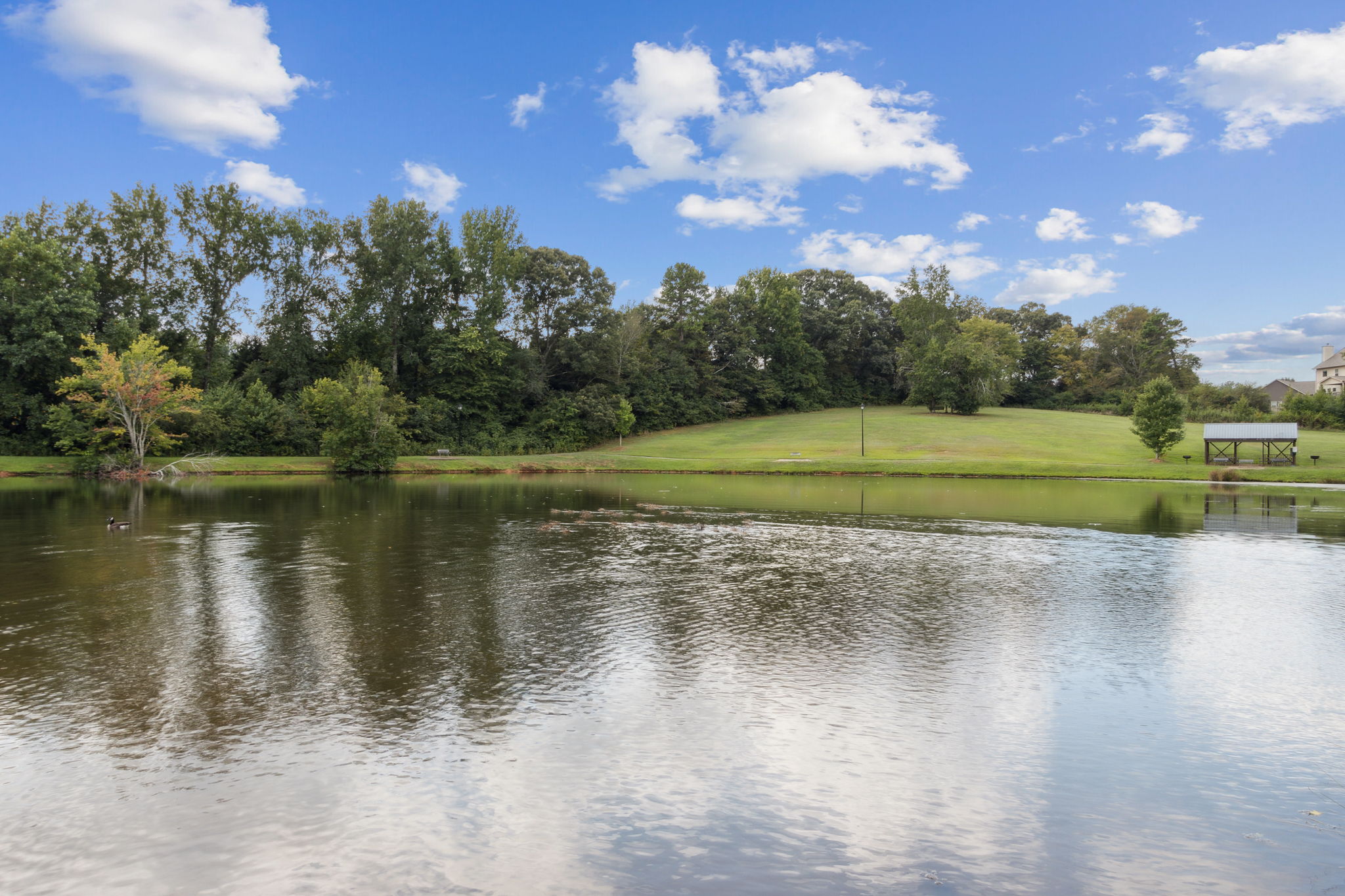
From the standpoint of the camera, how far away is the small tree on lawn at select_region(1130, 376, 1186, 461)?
4625 centimetres

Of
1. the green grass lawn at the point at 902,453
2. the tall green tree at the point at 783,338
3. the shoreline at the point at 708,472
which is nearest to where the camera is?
the shoreline at the point at 708,472

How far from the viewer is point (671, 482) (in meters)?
39.0

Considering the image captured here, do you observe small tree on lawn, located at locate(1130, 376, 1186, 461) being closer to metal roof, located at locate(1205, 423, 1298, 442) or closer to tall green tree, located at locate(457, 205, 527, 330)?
metal roof, located at locate(1205, 423, 1298, 442)

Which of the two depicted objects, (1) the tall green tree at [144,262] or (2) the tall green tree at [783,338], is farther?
(2) the tall green tree at [783,338]

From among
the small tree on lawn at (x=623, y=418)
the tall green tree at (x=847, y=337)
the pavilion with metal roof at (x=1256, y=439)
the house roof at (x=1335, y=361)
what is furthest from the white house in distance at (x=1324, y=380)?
the small tree on lawn at (x=623, y=418)

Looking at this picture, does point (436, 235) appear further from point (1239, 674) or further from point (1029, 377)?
point (1029, 377)

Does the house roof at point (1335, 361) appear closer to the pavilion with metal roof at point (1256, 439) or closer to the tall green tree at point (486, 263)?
the pavilion with metal roof at point (1256, 439)

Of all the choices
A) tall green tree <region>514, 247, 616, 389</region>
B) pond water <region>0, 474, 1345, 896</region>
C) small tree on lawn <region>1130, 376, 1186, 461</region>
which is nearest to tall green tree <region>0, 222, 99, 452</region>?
tall green tree <region>514, 247, 616, 389</region>

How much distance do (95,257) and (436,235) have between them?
24256 mm

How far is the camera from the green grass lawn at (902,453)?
42.6 metres

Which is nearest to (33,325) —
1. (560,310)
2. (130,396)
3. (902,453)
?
(130,396)

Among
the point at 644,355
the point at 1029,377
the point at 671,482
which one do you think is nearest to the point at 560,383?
the point at 644,355

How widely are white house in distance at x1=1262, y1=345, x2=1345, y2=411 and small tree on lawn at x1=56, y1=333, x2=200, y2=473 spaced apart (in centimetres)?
12681

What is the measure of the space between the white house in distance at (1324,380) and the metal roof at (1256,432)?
256 ft
